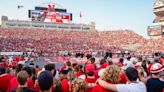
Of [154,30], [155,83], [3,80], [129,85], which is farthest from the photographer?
[154,30]

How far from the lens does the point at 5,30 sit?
3068 inches

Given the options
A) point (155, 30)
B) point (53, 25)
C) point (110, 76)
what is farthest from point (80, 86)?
point (53, 25)

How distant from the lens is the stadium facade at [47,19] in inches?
3442

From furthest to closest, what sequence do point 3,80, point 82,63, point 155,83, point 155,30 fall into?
point 155,30 < point 82,63 < point 3,80 < point 155,83

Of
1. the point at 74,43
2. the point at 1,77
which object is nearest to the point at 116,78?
the point at 1,77

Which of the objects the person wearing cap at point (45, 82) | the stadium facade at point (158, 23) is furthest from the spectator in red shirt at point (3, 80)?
the stadium facade at point (158, 23)

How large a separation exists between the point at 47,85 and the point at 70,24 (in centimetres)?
9012

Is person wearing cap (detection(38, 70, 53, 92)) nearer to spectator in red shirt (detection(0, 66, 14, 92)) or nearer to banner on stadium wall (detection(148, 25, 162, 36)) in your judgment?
spectator in red shirt (detection(0, 66, 14, 92))

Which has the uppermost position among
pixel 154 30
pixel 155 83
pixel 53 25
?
pixel 53 25

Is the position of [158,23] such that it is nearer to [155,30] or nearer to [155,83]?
[155,30]

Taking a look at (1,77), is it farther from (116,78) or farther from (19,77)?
(116,78)

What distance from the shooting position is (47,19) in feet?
292

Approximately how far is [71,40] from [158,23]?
29674 millimetres

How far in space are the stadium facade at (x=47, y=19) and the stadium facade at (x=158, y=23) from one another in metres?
27.7
